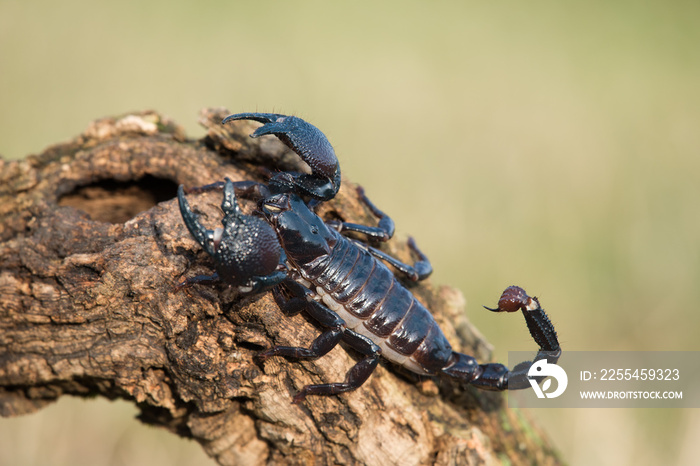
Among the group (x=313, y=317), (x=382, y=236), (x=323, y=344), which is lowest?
(x=323, y=344)

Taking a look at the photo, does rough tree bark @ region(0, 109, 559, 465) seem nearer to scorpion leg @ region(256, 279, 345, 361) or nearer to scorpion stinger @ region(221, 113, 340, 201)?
scorpion leg @ region(256, 279, 345, 361)

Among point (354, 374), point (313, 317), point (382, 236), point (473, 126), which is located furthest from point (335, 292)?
point (473, 126)

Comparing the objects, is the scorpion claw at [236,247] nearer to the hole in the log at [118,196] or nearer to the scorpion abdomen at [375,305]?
the scorpion abdomen at [375,305]

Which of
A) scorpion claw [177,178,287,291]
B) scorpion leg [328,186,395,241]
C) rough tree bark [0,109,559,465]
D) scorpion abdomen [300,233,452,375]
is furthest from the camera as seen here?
scorpion leg [328,186,395,241]

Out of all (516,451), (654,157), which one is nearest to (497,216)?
(654,157)

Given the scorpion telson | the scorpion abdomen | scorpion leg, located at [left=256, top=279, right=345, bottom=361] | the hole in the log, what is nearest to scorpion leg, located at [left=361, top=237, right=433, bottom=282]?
the scorpion telson

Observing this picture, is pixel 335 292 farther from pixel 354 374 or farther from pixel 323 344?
pixel 354 374

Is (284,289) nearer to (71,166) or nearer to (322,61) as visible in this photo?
(71,166)
